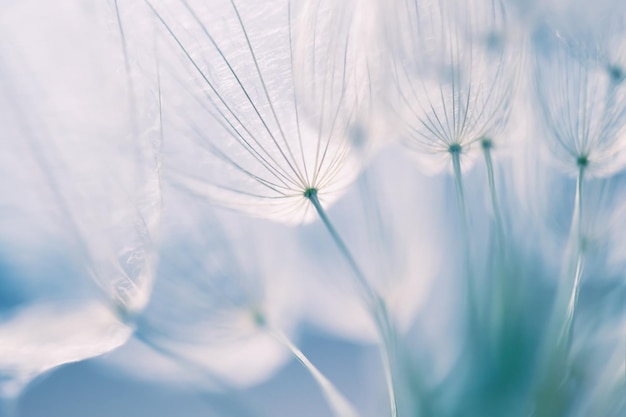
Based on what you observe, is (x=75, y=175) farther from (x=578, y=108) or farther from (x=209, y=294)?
(x=578, y=108)

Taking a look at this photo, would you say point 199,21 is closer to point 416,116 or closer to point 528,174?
point 416,116

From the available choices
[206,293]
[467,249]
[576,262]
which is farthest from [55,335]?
[576,262]

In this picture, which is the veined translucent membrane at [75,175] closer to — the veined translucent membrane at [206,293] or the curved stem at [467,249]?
the veined translucent membrane at [206,293]

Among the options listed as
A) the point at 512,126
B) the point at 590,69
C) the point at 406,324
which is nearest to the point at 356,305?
the point at 406,324

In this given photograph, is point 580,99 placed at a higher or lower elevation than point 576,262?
higher

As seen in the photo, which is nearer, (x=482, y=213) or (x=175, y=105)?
(x=175, y=105)

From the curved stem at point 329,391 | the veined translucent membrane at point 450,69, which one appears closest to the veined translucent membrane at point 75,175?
the curved stem at point 329,391

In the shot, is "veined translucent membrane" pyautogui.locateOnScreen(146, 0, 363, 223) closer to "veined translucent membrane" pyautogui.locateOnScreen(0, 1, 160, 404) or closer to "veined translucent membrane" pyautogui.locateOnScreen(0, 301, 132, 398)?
"veined translucent membrane" pyautogui.locateOnScreen(0, 1, 160, 404)
